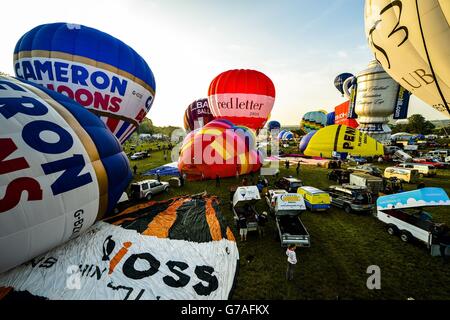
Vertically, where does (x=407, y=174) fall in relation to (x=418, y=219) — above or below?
above

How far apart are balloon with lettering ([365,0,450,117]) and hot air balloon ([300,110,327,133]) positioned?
192 feet

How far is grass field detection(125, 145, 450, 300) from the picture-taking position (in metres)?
6.68

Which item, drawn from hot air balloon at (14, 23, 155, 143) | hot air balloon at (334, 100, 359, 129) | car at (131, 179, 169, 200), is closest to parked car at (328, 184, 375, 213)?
car at (131, 179, 169, 200)

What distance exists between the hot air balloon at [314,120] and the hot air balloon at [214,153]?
2094 inches

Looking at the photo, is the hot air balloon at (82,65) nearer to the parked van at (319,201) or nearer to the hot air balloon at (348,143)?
the parked van at (319,201)

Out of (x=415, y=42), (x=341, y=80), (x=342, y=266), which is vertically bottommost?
(x=342, y=266)

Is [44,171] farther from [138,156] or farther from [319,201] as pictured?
[138,156]

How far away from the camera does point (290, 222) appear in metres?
10.3

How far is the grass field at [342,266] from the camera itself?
263 inches

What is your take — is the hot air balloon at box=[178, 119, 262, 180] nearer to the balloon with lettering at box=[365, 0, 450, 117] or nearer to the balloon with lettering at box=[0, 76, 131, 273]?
the balloon with lettering at box=[0, 76, 131, 273]

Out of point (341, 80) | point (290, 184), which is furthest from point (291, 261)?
point (341, 80)

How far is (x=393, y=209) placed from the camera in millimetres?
10203

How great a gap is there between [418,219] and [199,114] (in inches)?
1300

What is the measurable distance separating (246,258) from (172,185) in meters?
11.6
